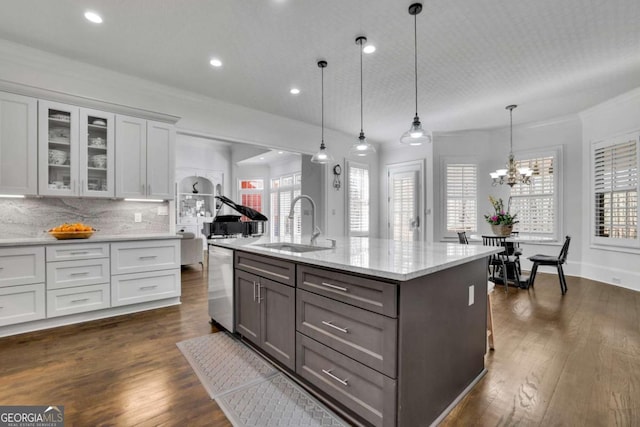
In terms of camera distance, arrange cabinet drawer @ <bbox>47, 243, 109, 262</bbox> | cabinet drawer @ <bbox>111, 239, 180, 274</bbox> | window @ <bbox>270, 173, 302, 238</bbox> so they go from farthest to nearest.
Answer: window @ <bbox>270, 173, 302, 238</bbox> < cabinet drawer @ <bbox>111, 239, 180, 274</bbox> < cabinet drawer @ <bbox>47, 243, 109, 262</bbox>

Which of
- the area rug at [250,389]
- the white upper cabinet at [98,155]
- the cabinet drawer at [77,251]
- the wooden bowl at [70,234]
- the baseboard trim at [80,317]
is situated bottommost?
the area rug at [250,389]

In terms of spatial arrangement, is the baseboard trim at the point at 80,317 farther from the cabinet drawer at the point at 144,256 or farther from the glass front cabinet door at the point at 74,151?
the glass front cabinet door at the point at 74,151

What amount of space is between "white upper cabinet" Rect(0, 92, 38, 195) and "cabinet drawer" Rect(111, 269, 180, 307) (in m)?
1.28

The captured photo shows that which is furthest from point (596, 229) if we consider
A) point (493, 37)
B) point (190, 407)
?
point (190, 407)

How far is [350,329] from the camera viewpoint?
5.05ft

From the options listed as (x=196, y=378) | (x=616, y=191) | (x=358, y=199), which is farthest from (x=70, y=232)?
(x=616, y=191)

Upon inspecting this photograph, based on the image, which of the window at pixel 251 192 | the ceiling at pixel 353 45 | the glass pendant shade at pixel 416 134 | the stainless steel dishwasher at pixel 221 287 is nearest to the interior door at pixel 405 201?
the ceiling at pixel 353 45

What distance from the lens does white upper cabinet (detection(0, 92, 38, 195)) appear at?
114 inches

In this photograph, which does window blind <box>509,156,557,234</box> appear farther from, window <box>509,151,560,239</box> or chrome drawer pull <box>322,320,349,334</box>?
chrome drawer pull <box>322,320,349,334</box>

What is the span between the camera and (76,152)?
3.26 metres

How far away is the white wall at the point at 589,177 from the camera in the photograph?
4.43 metres

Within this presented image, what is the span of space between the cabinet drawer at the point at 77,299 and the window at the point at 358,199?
15.1ft

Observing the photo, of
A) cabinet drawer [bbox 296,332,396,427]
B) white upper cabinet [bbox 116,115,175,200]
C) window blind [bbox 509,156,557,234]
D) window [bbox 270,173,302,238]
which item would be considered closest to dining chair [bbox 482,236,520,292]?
window blind [bbox 509,156,557,234]

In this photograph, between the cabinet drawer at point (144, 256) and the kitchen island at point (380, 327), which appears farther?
the cabinet drawer at point (144, 256)
